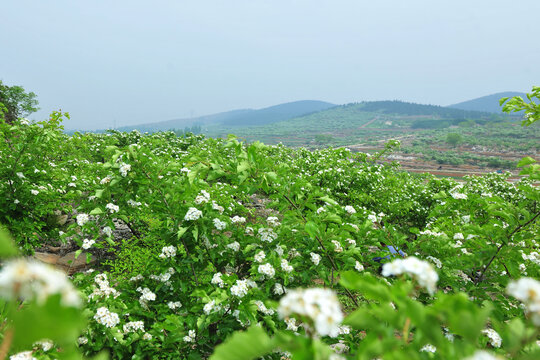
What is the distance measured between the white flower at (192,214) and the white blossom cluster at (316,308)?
205 cm

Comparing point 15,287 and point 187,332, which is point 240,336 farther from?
point 187,332

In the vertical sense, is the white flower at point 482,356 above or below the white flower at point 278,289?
above

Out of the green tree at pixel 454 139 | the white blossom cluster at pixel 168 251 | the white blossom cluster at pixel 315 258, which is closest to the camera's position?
the white blossom cluster at pixel 315 258

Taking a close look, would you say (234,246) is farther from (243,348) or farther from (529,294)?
(529,294)

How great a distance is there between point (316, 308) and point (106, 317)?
2.49 m

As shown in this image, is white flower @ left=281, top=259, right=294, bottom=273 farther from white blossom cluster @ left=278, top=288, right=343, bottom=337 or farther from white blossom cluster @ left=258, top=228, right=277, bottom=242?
white blossom cluster @ left=278, top=288, right=343, bottom=337

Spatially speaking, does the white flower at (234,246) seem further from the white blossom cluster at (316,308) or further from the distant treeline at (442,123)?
the distant treeline at (442,123)

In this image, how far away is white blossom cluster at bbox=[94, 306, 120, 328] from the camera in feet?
7.90

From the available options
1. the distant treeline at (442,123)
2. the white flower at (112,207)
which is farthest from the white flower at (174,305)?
the distant treeline at (442,123)

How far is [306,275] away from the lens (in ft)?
9.55

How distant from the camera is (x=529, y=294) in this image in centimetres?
83

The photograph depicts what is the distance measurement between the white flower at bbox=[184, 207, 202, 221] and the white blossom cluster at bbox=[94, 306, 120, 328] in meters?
1.13

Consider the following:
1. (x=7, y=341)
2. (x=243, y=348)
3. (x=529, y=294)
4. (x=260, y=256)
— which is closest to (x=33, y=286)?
(x=7, y=341)

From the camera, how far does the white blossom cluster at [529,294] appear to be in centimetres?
80
